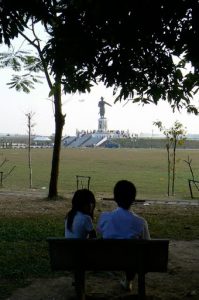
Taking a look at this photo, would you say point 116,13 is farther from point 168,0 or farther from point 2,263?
point 2,263

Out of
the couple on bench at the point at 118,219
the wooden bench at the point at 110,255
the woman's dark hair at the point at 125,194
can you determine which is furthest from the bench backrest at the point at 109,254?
the woman's dark hair at the point at 125,194

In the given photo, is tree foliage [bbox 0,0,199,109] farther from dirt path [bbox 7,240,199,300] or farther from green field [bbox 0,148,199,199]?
green field [bbox 0,148,199,199]

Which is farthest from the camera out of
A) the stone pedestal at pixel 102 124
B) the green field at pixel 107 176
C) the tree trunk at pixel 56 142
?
the stone pedestal at pixel 102 124

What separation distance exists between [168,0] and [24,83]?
11.6 meters

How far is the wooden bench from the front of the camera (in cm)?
450

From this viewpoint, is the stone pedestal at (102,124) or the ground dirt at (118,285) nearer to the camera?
the ground dirt at (118,285)

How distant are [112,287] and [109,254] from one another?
1175mm

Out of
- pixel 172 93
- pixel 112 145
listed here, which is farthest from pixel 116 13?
pixel 112 145

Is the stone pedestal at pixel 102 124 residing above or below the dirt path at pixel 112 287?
above

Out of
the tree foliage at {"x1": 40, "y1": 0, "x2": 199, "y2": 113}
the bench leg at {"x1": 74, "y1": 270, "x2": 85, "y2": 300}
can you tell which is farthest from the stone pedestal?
the bench leg at {"x1": 74, "y1": 270, "x2": 85, "y2": 300}

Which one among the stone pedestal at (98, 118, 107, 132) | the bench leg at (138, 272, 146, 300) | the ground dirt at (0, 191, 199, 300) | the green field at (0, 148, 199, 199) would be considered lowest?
the green field at (0, 148, 199, 199)

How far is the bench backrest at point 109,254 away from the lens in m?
4.49

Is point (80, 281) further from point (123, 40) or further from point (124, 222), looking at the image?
point (123, 40)

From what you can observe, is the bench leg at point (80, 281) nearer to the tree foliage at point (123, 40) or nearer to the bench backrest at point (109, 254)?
the bench backrest at point (109, 254)
